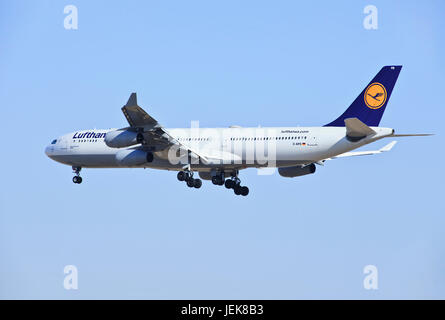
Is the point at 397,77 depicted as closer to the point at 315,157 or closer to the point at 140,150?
the point at 315,157

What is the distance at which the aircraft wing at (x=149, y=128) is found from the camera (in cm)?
5167

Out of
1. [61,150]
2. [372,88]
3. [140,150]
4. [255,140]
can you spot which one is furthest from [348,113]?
[61,150]

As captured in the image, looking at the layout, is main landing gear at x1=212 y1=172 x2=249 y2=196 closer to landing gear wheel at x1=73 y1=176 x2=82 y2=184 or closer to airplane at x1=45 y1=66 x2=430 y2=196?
airplane at x1=45 y1=66 x2=430 y2=196

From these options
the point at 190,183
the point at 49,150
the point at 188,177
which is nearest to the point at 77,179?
the point at 49,150

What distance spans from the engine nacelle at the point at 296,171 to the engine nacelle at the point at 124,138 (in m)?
10.8

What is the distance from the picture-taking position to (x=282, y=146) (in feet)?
176

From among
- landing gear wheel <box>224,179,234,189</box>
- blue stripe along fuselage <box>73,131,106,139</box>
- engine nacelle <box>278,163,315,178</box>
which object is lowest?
landing gear wheel <box>224,179,234,189</box>

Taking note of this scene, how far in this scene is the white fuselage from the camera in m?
52.8

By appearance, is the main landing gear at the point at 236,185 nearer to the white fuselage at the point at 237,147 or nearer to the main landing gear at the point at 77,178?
the white fuselage at the point at 237,147

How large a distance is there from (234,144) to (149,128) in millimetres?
5745

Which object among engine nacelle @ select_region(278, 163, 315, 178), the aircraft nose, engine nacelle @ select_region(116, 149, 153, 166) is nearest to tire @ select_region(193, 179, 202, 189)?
engine nacelle @ select_region(116, 149, 153, 166)

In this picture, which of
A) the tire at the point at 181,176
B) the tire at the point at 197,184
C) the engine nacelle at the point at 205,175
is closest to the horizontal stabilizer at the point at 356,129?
the tire at the point at 197,184
